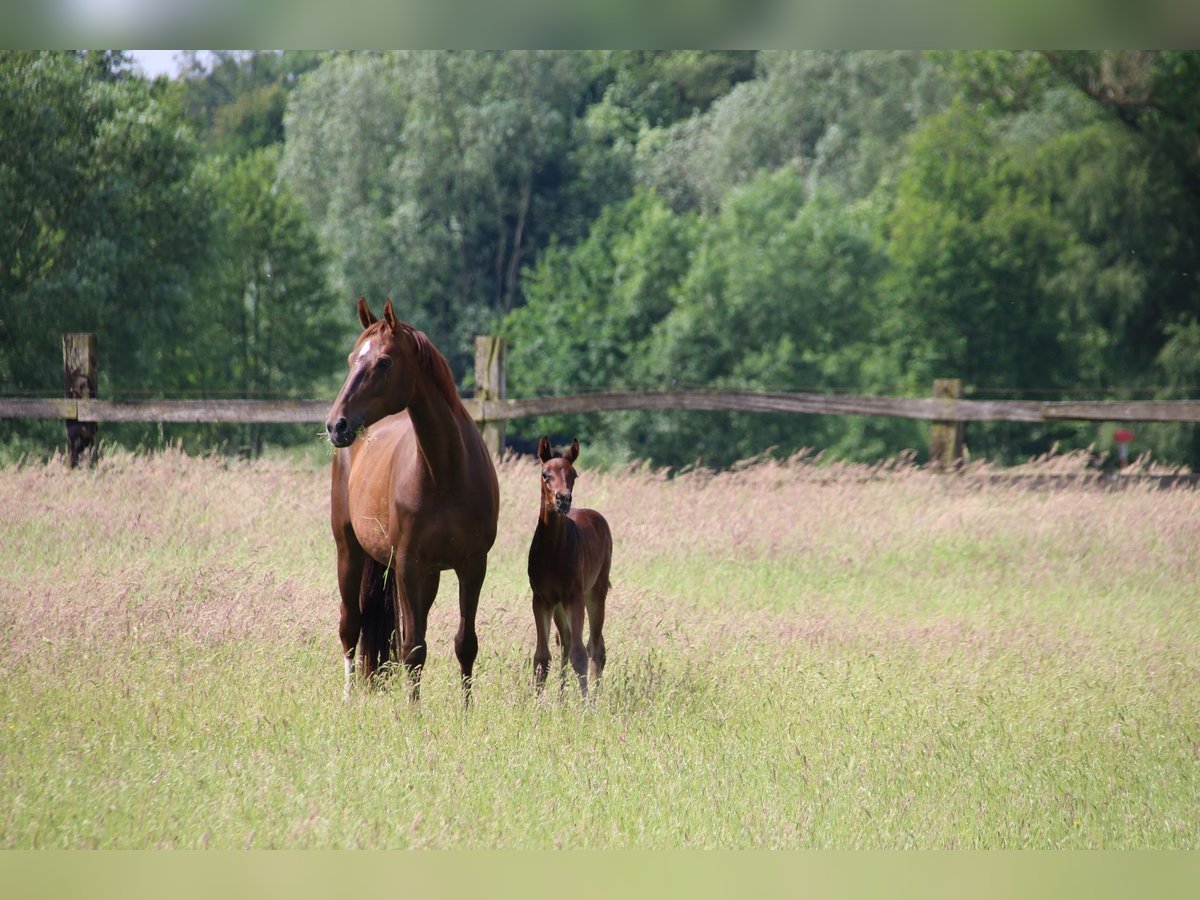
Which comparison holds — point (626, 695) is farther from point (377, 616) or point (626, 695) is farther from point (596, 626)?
point (377, 616)

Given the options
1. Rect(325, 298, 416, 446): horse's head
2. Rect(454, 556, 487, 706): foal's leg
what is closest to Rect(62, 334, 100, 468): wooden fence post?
Rect(454, 556, 487, 706): foal's leg

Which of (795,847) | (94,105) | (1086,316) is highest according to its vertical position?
(94,105)

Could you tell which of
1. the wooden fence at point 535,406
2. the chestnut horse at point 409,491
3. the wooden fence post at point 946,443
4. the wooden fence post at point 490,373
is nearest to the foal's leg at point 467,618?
the chestnut horse at point 409,491

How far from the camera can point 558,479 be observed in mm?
5500

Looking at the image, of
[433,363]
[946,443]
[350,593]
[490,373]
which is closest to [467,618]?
[350,593]

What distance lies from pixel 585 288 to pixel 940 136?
33.4ft

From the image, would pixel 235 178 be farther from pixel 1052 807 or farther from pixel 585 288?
pixel 1052 807

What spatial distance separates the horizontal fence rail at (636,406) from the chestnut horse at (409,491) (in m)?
5.47

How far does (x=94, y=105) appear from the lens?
1505 centimetres

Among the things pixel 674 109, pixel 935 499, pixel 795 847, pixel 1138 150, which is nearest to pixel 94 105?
pixel 935 499

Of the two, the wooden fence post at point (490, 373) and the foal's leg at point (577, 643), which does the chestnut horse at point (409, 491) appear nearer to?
the foal's leg at point (577, 643)

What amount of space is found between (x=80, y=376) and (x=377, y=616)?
6571mm

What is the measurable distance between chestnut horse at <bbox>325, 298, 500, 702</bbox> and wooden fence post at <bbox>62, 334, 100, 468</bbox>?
5933mm

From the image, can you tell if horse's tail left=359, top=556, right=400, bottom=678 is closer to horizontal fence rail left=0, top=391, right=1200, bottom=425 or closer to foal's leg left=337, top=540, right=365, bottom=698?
foal's leg left=337, top=540, right=365, bottom=698
